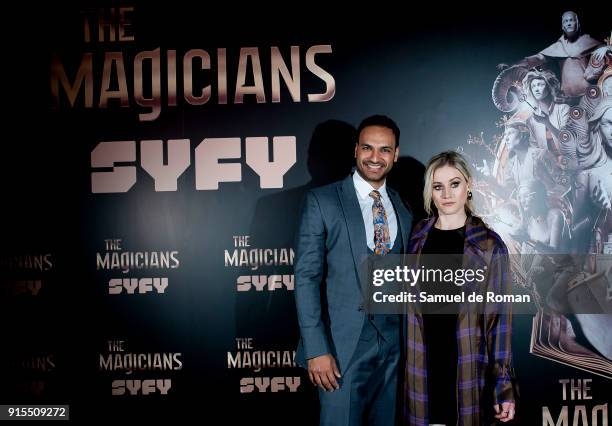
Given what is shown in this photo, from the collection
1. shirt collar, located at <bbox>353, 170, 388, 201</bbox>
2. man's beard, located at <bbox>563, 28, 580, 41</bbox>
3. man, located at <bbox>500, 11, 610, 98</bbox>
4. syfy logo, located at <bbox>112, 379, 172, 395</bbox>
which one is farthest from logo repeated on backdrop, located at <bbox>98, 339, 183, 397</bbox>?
man's beard, located at <bbox>563, 28, 580, 41</bbox>

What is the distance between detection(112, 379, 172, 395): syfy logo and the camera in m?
2.95

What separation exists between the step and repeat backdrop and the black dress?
937mm

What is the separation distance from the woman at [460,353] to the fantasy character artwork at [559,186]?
810 mm

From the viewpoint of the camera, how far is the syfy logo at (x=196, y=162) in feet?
9.54

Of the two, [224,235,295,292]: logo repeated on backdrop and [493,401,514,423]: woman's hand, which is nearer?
[493,401,514,423]: woman's hand

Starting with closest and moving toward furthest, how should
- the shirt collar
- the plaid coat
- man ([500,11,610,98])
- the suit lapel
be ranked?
the plaid coat < the suit lapel < the shirt collar < man ([500,11,610,98])

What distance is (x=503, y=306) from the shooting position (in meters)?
2.12

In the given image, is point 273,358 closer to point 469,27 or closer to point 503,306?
point 503,306

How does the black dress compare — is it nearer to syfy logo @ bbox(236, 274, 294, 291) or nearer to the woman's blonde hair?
the woman's blonde hair

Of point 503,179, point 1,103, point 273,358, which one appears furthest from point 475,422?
point 1,103

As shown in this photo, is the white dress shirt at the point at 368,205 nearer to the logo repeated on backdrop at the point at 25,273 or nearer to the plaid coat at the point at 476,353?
the plaid coat at the point at 476,353

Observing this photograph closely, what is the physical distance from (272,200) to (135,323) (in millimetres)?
1156

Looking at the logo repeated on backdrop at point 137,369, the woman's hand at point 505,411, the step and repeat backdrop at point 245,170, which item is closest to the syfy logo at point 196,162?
the step and repeat backdrop at point 245,170

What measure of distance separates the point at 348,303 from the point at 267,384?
3.43ft
